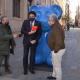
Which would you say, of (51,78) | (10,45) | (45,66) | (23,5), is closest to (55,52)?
(51,78)

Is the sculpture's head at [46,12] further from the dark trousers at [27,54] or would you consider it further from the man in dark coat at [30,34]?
the dark trousers at [27,54]

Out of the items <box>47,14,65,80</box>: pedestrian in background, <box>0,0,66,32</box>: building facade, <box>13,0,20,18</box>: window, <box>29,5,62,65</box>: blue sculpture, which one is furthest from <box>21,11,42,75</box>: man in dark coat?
<box>13,0,20,18</box>: window

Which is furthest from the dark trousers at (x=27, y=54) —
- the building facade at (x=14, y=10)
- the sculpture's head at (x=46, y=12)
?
the building facade at (x=14, y=10)

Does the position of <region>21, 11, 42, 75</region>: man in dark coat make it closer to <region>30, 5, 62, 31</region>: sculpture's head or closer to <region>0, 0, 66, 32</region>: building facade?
<region>30, 5, 62, 31</region>: sculpture's head

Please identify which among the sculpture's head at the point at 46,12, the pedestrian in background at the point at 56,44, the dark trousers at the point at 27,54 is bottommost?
the dark trousers at the point at 27,54

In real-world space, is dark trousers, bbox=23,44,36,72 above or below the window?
below

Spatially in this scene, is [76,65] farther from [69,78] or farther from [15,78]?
[15,78]

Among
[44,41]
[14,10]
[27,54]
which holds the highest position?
[14,10]

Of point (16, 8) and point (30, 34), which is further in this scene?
point (16, 8)

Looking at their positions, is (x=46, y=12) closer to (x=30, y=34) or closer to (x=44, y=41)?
(x=44, y=41)

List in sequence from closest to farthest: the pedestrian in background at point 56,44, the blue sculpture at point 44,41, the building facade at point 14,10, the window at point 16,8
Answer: the pedestrian in background at point 56,44
the blue sculpture at point 44,41
the building facade at point 14,10
the window at point 16,8

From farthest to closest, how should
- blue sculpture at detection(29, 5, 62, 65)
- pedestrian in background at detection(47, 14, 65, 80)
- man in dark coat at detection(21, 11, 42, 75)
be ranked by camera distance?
blue sculpture at detection(29, 5, 62, 65), man in dark coat at detection(21, 11, 42, 75), pedestrian in background at detection(47, 14, 65, 80)

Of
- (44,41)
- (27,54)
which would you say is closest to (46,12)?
(44,41)

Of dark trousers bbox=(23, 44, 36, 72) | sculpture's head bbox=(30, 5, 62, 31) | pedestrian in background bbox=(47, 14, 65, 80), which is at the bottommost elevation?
dark trousers bbox=(23, 44, 36, 72)
